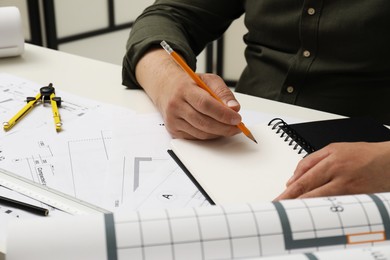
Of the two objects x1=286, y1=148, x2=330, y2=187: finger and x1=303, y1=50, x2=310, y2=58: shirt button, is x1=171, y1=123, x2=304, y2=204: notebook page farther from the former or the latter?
x1=303, y1=50, x2=310, y2=58: shirt button

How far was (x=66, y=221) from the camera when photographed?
39cm

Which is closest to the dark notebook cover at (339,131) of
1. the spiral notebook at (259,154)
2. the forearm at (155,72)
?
the spiral notebook at (259,154)

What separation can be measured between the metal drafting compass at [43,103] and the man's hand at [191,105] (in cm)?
17

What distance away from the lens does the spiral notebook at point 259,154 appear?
0.65 meters

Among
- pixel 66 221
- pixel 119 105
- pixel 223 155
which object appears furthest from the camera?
pixel 119 105

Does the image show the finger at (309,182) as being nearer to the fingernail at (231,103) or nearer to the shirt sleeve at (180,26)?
the fingernail at (231,103)

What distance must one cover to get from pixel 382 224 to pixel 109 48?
282cm

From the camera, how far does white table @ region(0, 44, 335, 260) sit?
3.11 feet

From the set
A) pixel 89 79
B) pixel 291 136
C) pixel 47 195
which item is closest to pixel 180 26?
pixel 89 79

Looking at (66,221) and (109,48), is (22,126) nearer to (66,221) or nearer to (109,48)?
(66,221)

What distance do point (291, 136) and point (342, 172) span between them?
19cm

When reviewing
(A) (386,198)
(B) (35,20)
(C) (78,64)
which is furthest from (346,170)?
(B) (35,20)

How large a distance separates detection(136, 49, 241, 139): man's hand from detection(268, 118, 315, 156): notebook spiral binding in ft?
0.24

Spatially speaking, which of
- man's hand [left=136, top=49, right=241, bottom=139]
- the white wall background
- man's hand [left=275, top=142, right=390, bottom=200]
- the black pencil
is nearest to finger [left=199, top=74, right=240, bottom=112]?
man's hand [left=136, top=49, right=241, bottom=139]
